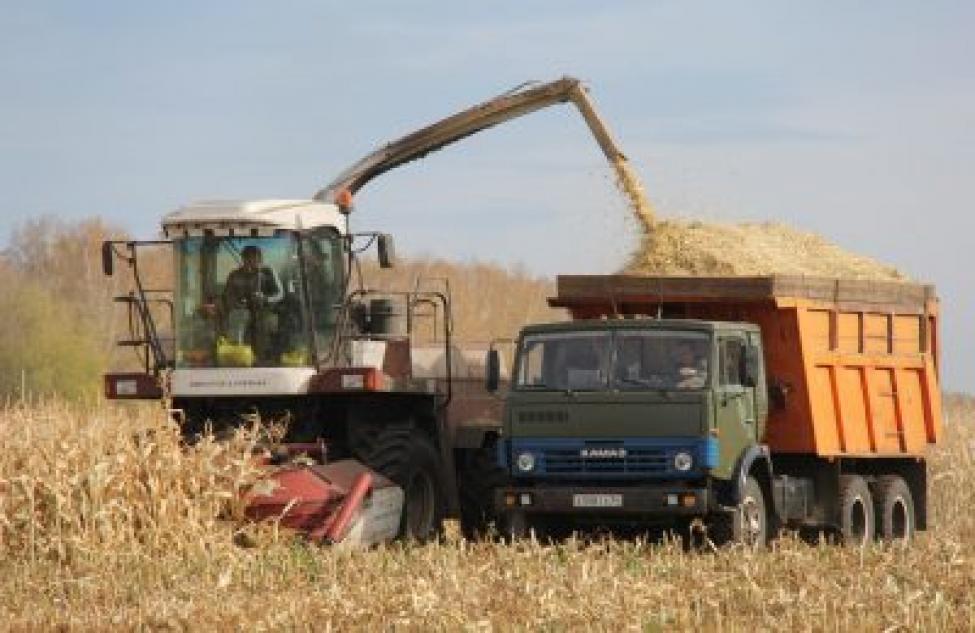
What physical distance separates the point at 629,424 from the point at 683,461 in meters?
0.51

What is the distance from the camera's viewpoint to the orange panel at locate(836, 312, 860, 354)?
1706cm

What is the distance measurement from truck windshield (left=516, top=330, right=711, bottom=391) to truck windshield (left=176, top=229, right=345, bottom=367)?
2.14 m

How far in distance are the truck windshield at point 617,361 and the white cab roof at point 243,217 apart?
2.52 m

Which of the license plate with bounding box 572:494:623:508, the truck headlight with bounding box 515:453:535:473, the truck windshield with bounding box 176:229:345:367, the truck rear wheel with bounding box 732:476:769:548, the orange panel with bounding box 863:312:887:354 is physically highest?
the truck windshield with bounding box 176:229:345:367

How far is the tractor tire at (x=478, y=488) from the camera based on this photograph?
18.2 m

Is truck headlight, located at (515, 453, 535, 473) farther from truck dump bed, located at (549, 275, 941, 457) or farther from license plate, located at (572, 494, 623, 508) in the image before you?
truck dump bed, located at (549, 275, 941, 457)

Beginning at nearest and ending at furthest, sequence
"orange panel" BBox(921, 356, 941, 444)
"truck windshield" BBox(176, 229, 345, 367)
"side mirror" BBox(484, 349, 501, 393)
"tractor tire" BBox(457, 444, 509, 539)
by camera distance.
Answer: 1. "side mirror" BBox(484, 349, 501, 393)
2. "truck windshield" BBox(176, 229, 345, 367)
3. "tractor tire" BBox(457, 444, 509, 539)
4. "orange panel" BBox(921, 356, 941, 444)

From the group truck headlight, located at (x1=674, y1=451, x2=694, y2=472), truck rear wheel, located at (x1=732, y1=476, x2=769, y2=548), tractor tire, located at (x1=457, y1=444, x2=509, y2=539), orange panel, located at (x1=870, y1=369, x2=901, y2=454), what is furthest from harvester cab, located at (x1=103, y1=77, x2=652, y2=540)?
orange panel, located at (x1=870, y1=369, x2=901, y2=454)

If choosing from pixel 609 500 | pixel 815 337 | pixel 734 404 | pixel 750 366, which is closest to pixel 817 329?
pixel 815 337

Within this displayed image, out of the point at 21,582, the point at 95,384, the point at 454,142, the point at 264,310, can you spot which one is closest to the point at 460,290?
the point at 95,384

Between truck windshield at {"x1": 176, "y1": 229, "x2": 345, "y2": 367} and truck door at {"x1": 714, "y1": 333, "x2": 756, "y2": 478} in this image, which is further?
truck windshield at {"x1": 176, "y1": 229, "x2": 345, "y2": 367}

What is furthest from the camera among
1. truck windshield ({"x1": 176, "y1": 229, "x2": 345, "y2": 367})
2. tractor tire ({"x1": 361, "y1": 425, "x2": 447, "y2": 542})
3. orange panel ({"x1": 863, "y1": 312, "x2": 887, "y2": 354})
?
orange panel ({"x1": 863, "y1": 312, "x2": 887, "y2": 354})

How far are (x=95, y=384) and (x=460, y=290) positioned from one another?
32.9ft

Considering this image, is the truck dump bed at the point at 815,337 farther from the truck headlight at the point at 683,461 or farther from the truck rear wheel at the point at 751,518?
the truck headlight at the point at 683,461
